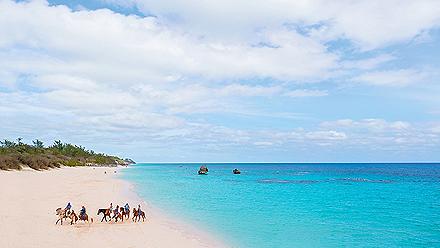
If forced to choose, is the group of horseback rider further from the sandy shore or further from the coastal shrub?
the coastal shrub

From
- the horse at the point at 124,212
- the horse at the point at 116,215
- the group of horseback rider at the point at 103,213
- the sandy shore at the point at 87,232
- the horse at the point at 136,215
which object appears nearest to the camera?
the sandy shore at the point at 87,232

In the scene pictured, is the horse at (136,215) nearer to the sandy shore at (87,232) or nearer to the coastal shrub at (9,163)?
the sandy shore at (87,232)

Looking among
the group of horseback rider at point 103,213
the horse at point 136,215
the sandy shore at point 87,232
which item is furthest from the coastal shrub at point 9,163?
the horse at point 136,215

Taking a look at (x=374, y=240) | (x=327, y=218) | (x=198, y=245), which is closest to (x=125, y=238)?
(x=198, y=245)

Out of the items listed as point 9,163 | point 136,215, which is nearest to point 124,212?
point 136,215

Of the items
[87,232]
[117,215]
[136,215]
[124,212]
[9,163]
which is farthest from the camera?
[9,163]

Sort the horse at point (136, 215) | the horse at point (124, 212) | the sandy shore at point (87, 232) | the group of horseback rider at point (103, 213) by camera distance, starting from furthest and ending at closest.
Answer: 1. the horse at point (136, 215)
2. the horse at point (124, 212)
3. the group of horseback rider at point (103, 213)
4. the sandy shore at point (87, 232)

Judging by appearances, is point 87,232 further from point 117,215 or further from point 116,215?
point 116,215

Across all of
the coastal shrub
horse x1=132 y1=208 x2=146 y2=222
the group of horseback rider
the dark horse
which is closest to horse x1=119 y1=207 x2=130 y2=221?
the group of horseback rider

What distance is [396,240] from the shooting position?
2278 cm

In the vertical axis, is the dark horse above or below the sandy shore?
above

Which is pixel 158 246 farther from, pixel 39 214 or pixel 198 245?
pixel 39 214

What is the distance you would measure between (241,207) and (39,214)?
18.1 m

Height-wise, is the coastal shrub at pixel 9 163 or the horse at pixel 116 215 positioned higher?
the coastal shrub at pixel 9 163
